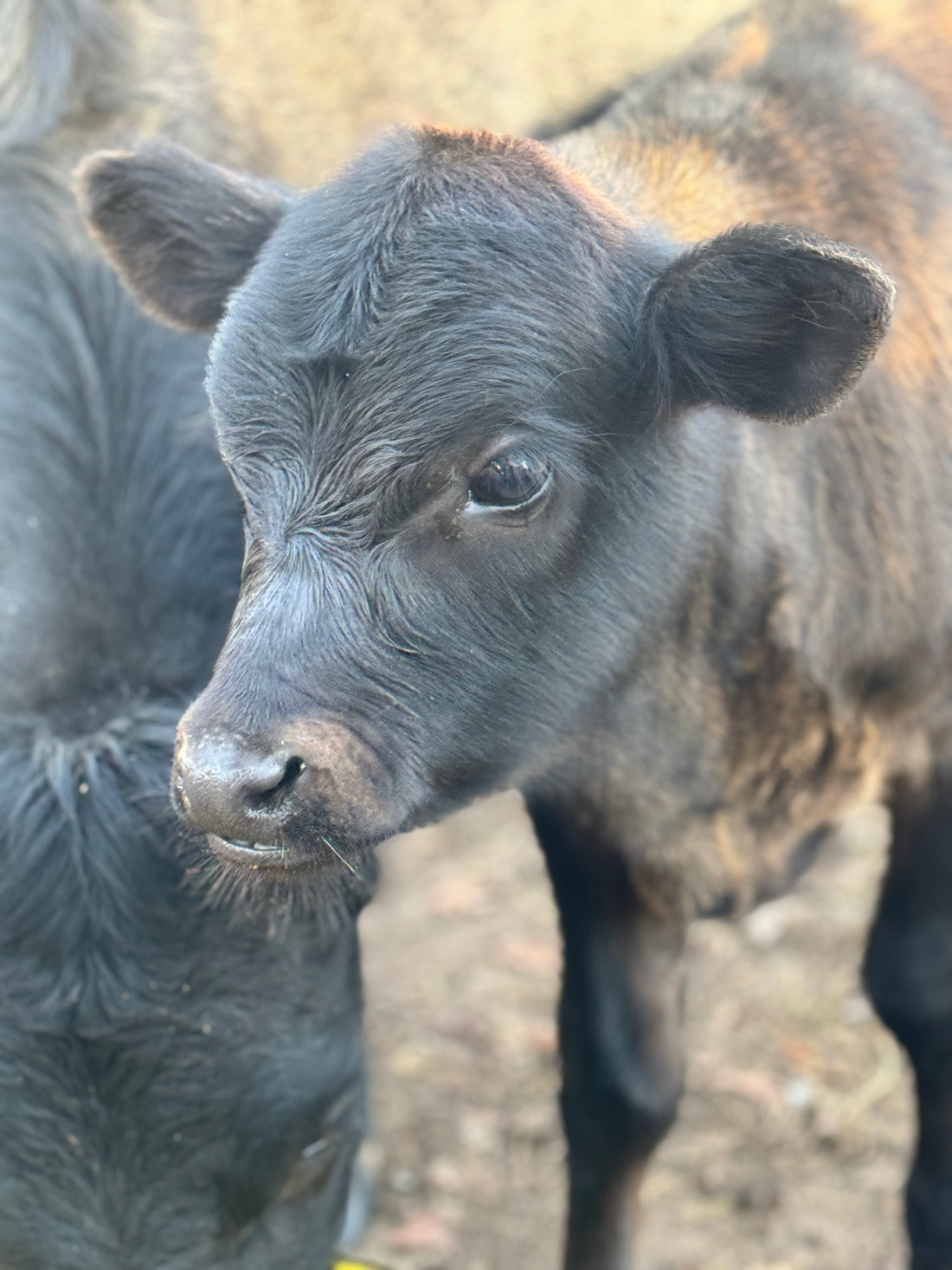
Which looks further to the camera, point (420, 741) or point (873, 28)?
point (873, 28)

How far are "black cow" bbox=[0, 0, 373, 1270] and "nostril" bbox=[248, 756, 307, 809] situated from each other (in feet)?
1.67

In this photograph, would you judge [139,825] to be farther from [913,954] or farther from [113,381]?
[913,954]

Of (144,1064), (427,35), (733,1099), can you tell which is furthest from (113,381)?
(733,1099)

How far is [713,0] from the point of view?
22.2ft

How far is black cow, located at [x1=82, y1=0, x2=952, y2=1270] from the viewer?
3.12 meters

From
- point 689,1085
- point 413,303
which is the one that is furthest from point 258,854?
point 689,1085

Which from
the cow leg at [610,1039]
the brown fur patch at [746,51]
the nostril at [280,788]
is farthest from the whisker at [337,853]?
the brown fur patch at [746,51]

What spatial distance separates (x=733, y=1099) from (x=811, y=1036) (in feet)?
1.56

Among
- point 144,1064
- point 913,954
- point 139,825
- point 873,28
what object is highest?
point 873,28

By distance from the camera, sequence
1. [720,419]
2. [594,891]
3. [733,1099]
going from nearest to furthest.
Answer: [720,419]
[594,891]
[733,1099]

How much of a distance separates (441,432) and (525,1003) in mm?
3715

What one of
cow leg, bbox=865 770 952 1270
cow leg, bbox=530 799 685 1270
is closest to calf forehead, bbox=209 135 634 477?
cow leg, bbox=530 799 685 1270

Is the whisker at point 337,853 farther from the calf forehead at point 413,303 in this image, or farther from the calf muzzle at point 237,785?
the calf forehead at point 413,303

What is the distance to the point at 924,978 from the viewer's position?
4.68m
